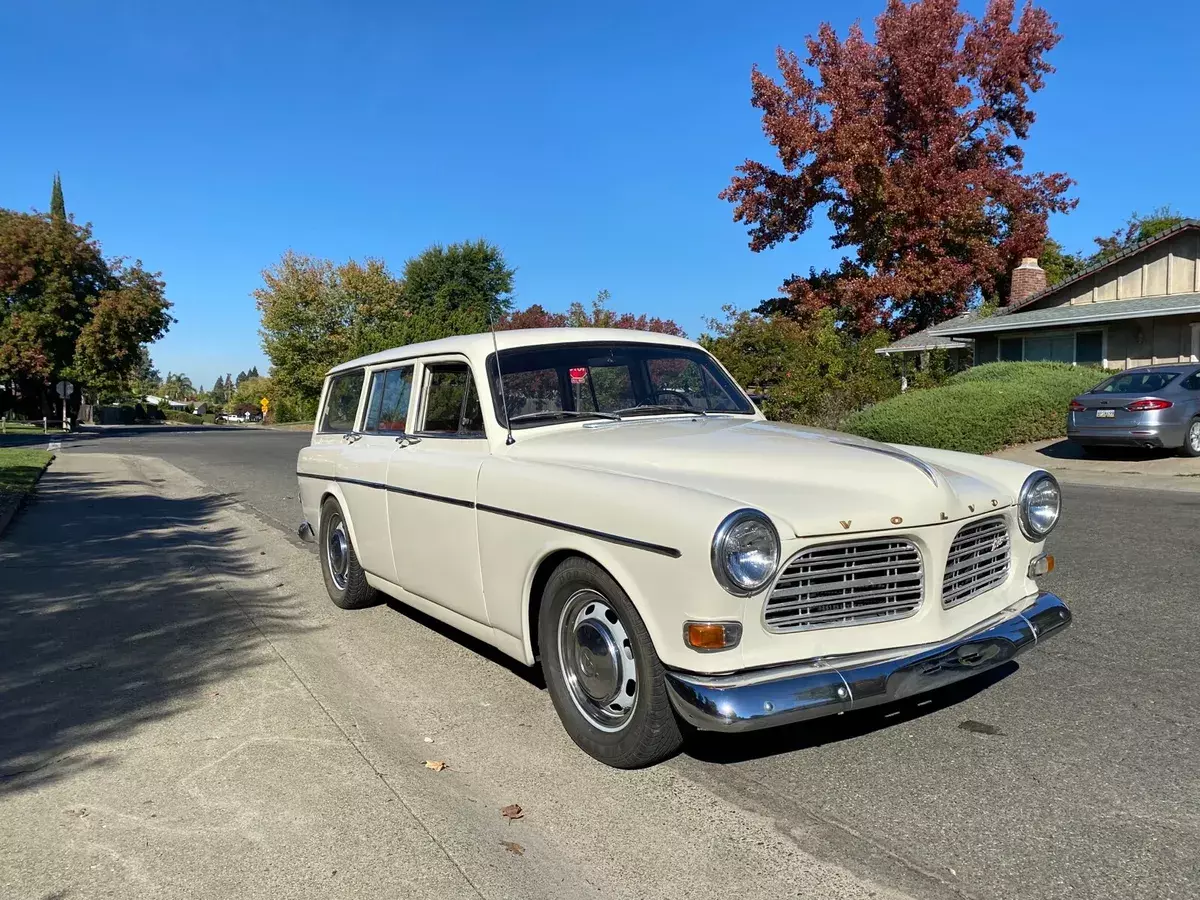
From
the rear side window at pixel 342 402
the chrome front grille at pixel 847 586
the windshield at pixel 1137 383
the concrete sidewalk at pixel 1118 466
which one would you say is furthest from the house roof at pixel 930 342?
the chrome front grille at pixel 847 586

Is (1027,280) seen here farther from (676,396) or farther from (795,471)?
(795,471)

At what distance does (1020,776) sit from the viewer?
132 inches

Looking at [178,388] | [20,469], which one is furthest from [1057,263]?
[178,388]

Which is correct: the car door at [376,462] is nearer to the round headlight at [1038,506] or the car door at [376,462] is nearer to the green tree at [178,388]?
the round headlight at [1038,506]

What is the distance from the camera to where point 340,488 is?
19.5 feet

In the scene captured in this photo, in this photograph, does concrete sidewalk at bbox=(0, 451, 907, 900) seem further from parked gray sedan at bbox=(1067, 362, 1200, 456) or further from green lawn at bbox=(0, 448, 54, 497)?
parked gray sedan at bbox=(1067, 362, 1200, 456)

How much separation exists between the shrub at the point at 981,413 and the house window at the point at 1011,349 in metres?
5.12

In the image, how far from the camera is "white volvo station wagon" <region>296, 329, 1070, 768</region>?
3047 mm

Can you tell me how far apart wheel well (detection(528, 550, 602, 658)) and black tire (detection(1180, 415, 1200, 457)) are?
14.5m

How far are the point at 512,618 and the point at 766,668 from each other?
1275 mm

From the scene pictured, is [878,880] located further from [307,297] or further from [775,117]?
[307,297]

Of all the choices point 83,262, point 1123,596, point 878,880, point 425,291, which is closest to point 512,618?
point 878,880

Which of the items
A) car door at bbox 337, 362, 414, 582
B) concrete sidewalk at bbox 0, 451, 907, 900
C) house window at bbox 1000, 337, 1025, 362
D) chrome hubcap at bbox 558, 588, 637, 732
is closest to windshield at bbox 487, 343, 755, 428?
car door at bbox 337, 362, 414, 582

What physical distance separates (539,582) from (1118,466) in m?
13.9
